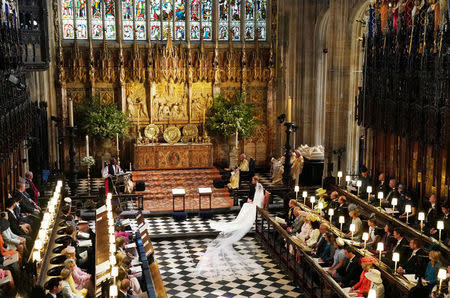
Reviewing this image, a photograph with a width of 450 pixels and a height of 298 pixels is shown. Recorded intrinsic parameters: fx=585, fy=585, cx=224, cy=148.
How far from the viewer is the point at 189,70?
2448 centimetres

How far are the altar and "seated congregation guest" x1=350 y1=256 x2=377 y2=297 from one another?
45.7 ft

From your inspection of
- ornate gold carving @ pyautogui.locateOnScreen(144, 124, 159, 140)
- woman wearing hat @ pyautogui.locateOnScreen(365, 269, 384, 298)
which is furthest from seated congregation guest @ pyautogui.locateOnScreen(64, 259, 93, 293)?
ornate gold carving @ pyautogui.locateOnScreen(144, 124, 159, 140)

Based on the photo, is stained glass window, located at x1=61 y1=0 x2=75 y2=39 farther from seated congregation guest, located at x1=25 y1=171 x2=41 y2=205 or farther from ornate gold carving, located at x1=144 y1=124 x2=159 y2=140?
seated congregation guest, located at x1=25 y1=171 x2=41 y2=205

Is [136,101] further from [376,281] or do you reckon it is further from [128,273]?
[376,281]

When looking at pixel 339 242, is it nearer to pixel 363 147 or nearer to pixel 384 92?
pixel 384 92

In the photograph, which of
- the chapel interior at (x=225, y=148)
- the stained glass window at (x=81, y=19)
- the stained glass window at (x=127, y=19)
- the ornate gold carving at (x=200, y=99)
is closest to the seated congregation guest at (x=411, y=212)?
the chapel interior at (x=225, y=148)

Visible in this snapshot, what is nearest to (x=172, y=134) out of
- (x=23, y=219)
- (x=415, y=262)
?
(x=23, y=219)

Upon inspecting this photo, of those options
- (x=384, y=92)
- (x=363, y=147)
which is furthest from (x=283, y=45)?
(x=384, y=92)

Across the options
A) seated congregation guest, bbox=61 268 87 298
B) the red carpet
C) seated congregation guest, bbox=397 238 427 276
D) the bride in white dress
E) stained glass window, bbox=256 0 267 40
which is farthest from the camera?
stained glass window, bbox=256 0 267 40

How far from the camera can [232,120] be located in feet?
78.7

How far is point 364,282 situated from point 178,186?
12.5 metres

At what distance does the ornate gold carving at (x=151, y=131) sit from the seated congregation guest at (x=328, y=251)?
13415 mm

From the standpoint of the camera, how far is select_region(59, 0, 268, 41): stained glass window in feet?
78.4

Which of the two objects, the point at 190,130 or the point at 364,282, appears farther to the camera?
the point at 190,130
